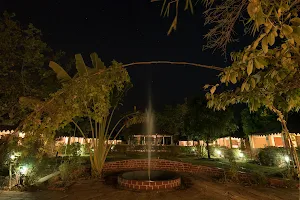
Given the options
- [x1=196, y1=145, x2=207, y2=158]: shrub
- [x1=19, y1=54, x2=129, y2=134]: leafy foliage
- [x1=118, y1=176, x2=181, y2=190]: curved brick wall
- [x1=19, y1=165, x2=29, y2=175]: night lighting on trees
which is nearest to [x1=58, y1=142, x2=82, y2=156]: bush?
[x1=19, y1=165, x2=29, y2=175]: night lighting on trees

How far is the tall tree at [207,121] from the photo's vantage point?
52.0 feet

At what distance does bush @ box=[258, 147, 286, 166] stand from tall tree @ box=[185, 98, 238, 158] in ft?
13.0

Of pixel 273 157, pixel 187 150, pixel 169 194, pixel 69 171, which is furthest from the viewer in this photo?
pixel 187 150

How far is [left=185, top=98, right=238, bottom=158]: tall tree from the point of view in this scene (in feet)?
52.0

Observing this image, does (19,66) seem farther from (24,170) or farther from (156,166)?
(156,166)

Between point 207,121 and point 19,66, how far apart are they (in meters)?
14.4

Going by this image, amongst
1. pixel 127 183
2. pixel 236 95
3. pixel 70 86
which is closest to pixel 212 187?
pixel 127 183

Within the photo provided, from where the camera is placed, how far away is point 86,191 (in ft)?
20.5

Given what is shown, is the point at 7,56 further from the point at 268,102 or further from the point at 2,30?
the point at 268,102

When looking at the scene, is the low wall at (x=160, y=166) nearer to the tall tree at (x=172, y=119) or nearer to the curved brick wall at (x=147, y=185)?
the curved brick wall at (x=147, y=185)

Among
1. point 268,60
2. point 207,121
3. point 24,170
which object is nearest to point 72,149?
point 24,170

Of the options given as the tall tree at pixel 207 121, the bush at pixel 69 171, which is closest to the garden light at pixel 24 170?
the bush at pixel 69 171

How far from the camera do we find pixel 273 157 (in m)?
11.7

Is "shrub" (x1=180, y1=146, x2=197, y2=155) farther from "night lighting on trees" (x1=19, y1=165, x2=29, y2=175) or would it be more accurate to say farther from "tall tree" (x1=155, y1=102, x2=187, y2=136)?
"night lighting on trees" (x1=19, y1=165, x2=29, y2=175)
